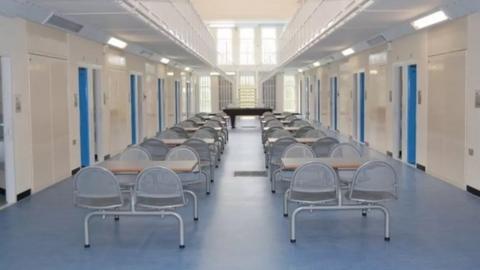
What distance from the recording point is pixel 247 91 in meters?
32.7

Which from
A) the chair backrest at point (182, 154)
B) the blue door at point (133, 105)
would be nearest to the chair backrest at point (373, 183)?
the chair backrest at point (182, 154)

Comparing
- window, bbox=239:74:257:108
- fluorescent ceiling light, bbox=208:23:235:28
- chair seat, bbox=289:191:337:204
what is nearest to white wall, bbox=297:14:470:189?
chair seat, bbox=289:191:337:204

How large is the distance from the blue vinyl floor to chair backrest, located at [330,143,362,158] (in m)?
0.76

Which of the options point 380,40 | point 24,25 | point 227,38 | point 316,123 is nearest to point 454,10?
point 380,40

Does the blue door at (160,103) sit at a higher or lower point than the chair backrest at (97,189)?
higher

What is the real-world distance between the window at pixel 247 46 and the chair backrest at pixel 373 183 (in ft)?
100

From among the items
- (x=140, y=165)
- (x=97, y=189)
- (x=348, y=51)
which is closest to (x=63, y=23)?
(x=140, y=165)

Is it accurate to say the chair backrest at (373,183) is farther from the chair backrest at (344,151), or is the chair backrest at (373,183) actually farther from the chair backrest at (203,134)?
the chair backrest at (203,134)

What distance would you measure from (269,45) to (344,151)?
29.1 meters

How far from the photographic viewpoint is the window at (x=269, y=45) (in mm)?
35594

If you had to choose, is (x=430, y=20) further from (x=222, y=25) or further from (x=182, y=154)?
(x=222, y=25)

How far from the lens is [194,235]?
5820mm

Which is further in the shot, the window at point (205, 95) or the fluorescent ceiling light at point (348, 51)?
the window at point (205, 95)

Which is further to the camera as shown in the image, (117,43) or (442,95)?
(117,43)
